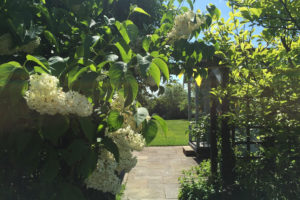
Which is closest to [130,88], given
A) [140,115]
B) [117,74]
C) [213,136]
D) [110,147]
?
[117,74]

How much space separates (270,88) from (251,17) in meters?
1.00

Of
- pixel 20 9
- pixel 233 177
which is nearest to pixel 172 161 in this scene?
pixel 233 177

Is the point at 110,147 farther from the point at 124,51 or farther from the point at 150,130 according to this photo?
the point at 124,51

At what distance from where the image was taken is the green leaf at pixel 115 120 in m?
1.17

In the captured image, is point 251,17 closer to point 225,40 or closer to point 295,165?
point 225,40

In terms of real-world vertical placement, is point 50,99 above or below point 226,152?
above

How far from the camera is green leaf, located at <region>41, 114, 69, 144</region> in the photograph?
100 centimetres

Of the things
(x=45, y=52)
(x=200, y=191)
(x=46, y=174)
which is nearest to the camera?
(x=46, y=174)

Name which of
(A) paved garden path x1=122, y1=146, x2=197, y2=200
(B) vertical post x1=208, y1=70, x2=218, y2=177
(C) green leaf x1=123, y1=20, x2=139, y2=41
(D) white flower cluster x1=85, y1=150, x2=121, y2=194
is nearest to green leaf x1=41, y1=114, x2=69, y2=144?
(D) white flower cluster x1=85, y1=150, x2=121, y2=194

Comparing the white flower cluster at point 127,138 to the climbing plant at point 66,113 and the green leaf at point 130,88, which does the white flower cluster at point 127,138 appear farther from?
the green leaf at point 130,88

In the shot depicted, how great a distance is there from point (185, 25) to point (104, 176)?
1.06m

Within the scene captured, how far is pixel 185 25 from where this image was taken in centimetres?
171

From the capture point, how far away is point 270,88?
9.70 ft

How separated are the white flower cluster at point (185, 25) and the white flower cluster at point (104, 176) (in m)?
0.92
